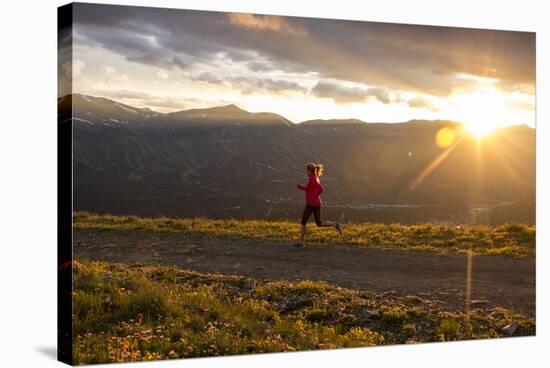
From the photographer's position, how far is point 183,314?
13.3m

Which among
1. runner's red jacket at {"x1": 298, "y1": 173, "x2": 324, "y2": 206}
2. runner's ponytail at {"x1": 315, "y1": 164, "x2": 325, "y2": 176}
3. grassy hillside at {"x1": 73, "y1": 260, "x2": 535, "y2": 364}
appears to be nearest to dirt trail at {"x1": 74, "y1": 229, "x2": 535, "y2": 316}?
grassy hillside at {"x1": 73, "y1": 260, "x2": 535, "y2": 364}

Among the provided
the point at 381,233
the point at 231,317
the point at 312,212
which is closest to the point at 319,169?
the point at 312,212

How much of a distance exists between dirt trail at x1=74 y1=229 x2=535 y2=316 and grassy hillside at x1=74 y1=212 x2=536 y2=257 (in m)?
0.46

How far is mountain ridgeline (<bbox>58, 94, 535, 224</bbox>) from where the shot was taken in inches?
603

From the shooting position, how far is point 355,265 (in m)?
16.7

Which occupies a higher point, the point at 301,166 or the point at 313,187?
the point at 301,166

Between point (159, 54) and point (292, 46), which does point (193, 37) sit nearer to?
point (159, 54)

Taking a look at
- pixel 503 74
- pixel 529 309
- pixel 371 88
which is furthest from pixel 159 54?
pixel 529 309

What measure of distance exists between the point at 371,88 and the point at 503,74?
9.45ft

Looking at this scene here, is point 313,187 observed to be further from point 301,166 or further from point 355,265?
point 355,265

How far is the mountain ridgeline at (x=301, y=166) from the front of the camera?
15.3 meters

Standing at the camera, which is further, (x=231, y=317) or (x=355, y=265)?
(x=355, y=265)

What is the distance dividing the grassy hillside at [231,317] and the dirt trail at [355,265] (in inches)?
17.8

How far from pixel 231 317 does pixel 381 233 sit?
7.18m
